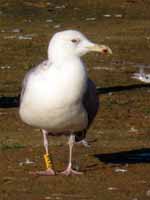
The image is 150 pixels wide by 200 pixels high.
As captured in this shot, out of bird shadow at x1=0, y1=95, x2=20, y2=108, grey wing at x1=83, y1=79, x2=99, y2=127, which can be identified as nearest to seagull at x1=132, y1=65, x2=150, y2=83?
bird shadow at x1=0, y1=95, x2=20, y2=108

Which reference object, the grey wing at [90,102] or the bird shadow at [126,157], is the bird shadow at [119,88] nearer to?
the bird shadow at [126,157]

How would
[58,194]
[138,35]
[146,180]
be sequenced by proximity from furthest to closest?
[138,35] < [146,180] < [58,194]

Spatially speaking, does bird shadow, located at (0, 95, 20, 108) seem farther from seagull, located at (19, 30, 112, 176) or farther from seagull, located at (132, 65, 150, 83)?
seagull, located at (19, 30, 112, 176)

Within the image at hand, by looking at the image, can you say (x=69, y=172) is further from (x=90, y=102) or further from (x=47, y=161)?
(x=90, y=102)

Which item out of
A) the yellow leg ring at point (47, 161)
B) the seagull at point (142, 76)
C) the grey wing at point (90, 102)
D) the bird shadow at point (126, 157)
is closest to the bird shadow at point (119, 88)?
the seagull at point (142, 76)

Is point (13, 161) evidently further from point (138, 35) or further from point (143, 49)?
point (138, 35)

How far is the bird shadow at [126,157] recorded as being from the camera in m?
10.9

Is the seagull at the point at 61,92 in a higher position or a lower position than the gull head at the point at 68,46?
lower

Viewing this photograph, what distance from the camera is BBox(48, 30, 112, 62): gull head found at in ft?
32.9

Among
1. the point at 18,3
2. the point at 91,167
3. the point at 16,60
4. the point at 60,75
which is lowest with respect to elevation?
the point at 18,3

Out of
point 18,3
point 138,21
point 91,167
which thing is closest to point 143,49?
point 138,21

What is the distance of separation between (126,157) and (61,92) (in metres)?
1.65

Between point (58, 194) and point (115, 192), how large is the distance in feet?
1.60

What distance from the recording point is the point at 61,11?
25203mm
